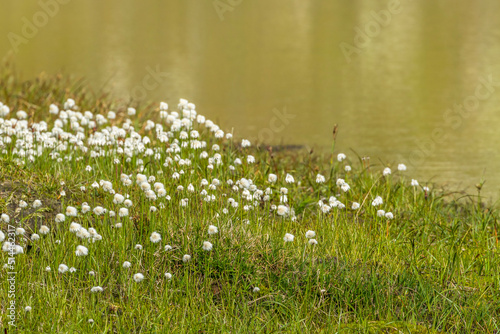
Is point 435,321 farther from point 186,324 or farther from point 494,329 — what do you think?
point 186,324

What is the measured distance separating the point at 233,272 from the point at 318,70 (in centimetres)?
1391

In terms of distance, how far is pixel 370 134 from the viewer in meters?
11.9

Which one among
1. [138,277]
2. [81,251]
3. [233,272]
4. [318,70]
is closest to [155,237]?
[138,277]

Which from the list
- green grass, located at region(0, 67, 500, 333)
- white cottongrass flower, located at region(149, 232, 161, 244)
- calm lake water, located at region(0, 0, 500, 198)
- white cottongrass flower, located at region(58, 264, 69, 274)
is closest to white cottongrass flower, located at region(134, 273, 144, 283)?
green grass, located at region(0, 67, 500, 333)

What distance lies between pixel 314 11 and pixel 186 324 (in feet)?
114

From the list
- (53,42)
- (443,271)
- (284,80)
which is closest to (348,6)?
(53,42)

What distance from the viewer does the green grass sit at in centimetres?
491

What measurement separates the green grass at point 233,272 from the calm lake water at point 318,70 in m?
3.21

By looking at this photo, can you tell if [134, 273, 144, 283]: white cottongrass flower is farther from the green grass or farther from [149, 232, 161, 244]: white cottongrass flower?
[149, 232, 161, 244]: white cottongrass flower

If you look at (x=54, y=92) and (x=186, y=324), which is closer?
(x=186, y=324)

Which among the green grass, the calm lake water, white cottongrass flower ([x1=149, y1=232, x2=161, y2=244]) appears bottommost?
the green grass

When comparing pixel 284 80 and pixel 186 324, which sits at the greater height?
pixel 284 80

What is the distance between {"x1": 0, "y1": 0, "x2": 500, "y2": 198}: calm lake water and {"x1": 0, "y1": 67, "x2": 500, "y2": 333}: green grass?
321cm

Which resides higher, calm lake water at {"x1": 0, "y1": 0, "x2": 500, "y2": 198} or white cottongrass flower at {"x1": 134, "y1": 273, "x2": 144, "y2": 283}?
calm lake water at {"x1": 0, "y1": 0, "x2": 500, "y2": 198}
